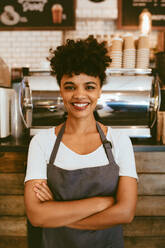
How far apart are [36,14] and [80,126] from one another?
2.59m

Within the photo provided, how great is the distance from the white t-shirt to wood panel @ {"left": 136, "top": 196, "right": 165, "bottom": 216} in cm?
62

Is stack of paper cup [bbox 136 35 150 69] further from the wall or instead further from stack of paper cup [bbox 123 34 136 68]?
the wall

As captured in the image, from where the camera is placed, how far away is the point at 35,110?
1.65m

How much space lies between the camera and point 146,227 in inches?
63.1

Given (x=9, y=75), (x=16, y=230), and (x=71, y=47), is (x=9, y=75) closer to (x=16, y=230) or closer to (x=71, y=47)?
(x=71, y=47)

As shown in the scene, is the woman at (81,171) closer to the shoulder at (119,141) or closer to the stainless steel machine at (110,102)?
the shoulder at (119,141)

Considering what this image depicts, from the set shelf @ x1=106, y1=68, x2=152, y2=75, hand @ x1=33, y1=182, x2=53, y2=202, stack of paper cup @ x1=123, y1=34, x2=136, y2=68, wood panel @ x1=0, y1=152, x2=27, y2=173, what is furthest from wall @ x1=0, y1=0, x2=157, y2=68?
hand @ x1=33, y1=182, x2=53, y2=202

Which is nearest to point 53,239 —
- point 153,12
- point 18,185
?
point 18,185

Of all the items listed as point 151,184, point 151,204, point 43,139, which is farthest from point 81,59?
point 151,204

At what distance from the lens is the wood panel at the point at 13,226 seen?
1.61 m

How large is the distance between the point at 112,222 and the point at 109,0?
11.2 ft

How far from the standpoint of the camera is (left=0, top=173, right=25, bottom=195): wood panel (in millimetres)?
1565

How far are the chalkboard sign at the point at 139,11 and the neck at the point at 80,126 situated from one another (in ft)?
8.72

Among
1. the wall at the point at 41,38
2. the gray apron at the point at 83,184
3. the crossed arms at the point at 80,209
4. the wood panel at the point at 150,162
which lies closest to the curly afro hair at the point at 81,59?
the gray apron at the point at 83,184
